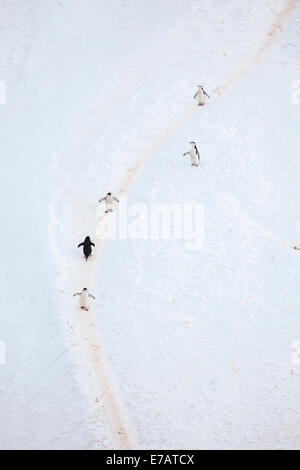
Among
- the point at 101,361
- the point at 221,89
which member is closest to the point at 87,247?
the point at 101,361

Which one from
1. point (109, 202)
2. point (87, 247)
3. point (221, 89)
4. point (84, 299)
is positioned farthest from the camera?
point (221, 89)

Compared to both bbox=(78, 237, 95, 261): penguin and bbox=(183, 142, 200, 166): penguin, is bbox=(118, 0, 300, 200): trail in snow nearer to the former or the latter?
bbox=(183, 142, 200, 166): penguin

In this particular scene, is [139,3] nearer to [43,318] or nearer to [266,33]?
[266,33]

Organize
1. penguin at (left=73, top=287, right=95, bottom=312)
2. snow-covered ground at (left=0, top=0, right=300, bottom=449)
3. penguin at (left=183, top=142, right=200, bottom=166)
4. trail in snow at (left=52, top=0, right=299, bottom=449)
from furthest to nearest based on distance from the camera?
1. penguin at (left=183, top=142, right=200, bottom=166)
2. penguin at (left=73, top=287, right=95, bottom=312)
3. snow-covered ground at (left=0, top=0, right=300, bottom=449)
4. trail in snow at (left=52, top=0, right=299, bottom=449)

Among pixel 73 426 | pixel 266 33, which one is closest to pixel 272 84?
pixel 266 33

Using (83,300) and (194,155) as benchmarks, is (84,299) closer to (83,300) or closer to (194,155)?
(83,300)

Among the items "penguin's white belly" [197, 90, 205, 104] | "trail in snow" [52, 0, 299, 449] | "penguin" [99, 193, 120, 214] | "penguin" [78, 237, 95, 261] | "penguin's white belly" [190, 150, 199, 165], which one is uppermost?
"penguin's white belly" [197, 90, 205, 104]

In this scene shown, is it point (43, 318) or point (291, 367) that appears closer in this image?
point (291, 367)

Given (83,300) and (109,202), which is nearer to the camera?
(83,300)

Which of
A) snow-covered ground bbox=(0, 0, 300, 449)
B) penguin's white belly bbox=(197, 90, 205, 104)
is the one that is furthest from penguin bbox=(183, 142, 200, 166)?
penguin's white belly bbox=(197, 90, 205, 104)
